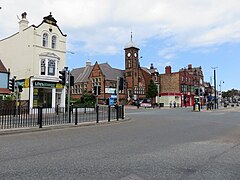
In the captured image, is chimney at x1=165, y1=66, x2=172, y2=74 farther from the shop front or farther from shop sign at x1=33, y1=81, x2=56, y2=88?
shop sign at x1=33, y1=81, x2=56, y2=88

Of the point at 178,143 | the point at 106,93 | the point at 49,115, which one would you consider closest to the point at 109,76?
the point at 106,93

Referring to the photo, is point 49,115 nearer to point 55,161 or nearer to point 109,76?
point 55,161

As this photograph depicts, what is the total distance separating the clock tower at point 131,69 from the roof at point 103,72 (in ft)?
9.76

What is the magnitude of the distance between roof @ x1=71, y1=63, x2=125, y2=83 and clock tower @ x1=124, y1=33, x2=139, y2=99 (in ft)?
9.76

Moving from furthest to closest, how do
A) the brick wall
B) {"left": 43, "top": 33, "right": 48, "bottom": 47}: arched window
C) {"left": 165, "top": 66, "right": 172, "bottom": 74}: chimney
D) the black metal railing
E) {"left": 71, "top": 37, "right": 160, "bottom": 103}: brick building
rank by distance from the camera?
{"left": 165, "top": 66, "right": 172, "bottom": 74}: chimney
the brick wall
{"left": 71, "top": 37, "right": 160, "bottom": 103}: brick building
{"left": 43, "top": 33, "right": 48, "bottom": 47}: arched window
the black metal railing

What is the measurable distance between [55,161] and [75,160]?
51cm

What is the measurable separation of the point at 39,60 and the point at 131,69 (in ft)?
140

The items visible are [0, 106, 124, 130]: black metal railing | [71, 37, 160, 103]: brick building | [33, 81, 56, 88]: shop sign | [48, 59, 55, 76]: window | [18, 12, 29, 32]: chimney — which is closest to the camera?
[0, 106, 124, 130]: black metal railing

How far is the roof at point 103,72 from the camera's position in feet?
215

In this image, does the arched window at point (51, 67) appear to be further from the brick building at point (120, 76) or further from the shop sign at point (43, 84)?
the brick building at point (120, 76)

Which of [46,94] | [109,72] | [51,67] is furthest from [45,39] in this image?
[109,72]

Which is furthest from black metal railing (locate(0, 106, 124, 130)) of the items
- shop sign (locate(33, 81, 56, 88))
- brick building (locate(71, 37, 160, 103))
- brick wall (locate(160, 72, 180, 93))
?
brick wall (locate(160, 72, 180, 93))

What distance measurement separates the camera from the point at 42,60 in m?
28.4

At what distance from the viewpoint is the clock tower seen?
67.4 metres
